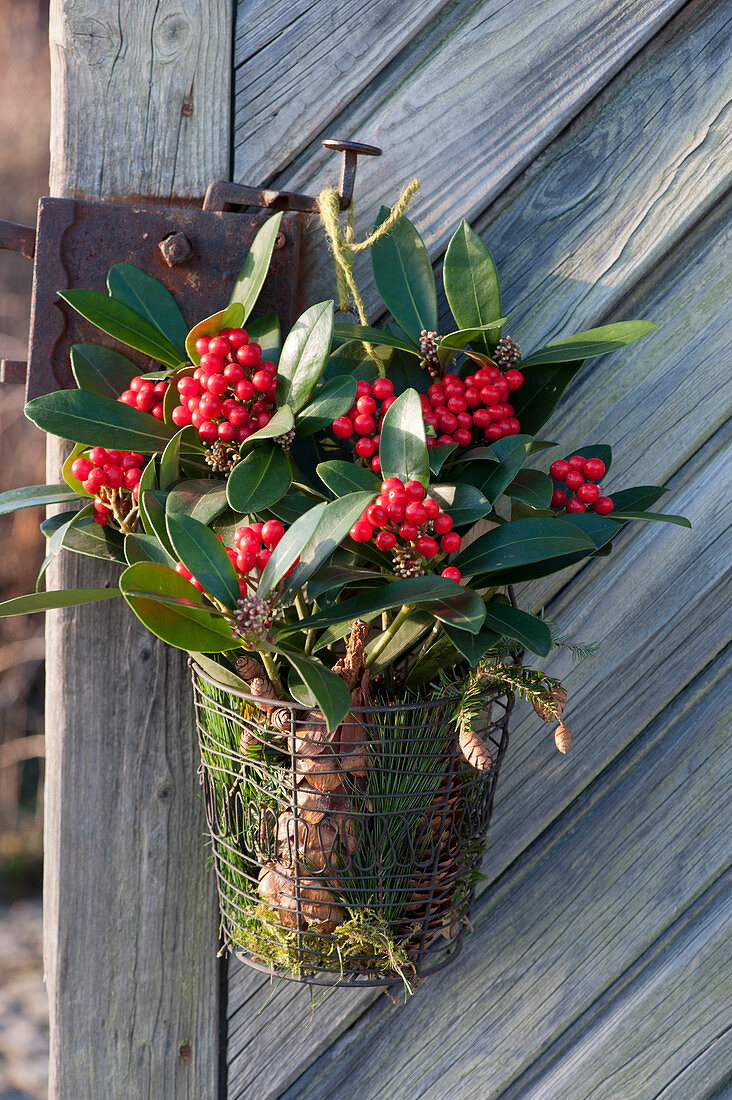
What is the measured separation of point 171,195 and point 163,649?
459mm

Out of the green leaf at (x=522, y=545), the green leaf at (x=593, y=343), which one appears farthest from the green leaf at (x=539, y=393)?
the green leaf at (x=522, y=545)

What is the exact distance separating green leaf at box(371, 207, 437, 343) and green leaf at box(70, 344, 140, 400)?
24 cm

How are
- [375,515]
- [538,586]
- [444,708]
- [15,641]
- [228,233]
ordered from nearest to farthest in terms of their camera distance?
[375,515] < [444,708] < [228,233] < [538,586] < [15,641]

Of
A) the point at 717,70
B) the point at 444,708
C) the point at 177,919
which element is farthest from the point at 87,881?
the point at 717,70

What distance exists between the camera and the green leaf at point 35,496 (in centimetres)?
68

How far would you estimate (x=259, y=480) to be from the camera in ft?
1.92

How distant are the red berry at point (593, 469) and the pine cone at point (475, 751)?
0.23 metres

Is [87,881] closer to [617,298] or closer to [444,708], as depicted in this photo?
[444,708]

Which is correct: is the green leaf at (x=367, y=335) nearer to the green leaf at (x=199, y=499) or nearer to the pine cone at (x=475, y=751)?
the green leaf at (x=199, y=499)

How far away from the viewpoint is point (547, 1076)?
0.92 meters

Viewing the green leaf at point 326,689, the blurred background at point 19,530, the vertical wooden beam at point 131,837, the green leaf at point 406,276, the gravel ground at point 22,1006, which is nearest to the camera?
the green leaf at point 326,689

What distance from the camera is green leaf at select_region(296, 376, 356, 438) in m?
0.60

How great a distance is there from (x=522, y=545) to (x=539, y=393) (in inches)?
7.2

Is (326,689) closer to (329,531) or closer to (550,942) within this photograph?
(329,531)
